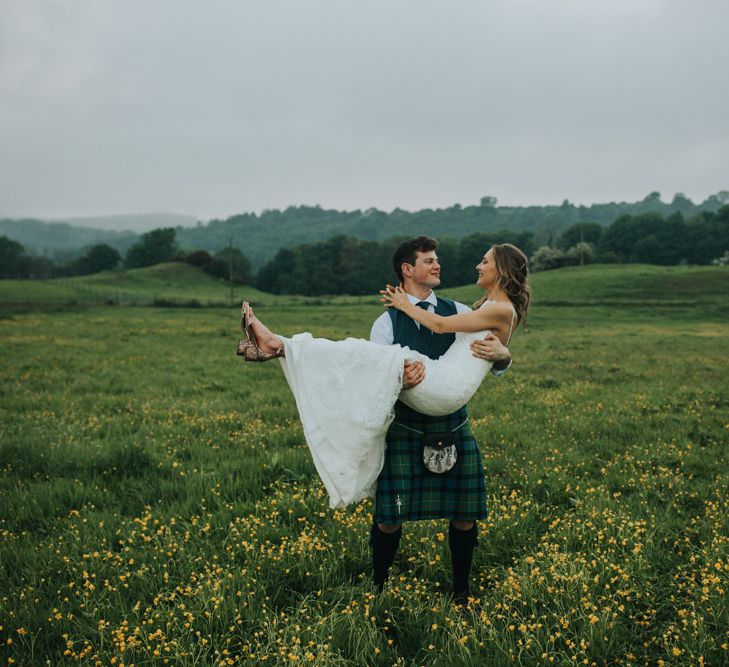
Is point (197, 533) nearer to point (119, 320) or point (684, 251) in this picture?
point (119, 320)

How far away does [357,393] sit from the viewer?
390 cm

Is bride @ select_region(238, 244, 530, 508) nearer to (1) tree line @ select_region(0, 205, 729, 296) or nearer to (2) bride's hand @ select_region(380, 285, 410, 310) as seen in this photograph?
(2) bride's hand @ select_region(380, 285, 410, 310)

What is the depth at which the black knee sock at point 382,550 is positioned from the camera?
432 cm

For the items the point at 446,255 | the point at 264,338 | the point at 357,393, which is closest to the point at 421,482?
the point at 357,393

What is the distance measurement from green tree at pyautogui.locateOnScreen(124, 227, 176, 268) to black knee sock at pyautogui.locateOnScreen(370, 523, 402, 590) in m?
126

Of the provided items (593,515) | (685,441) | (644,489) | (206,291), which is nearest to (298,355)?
(593,515)

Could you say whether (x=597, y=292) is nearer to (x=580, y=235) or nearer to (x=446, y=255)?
(x=446, y=255)

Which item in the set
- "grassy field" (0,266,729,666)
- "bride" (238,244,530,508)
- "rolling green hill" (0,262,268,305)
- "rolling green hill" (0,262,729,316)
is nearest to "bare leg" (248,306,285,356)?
"bride" (238,244,530,508)

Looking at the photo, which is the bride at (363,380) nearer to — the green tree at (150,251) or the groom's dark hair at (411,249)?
the groom's dark hair at (411,249)

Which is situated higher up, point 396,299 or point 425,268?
point 425,268

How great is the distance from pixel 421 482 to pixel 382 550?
0.66 metres

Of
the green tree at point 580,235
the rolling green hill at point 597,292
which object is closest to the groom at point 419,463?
the rolling green hill at point 597,292

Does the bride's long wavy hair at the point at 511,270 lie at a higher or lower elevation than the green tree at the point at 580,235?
lower

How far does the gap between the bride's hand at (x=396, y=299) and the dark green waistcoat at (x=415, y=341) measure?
0.18 m
